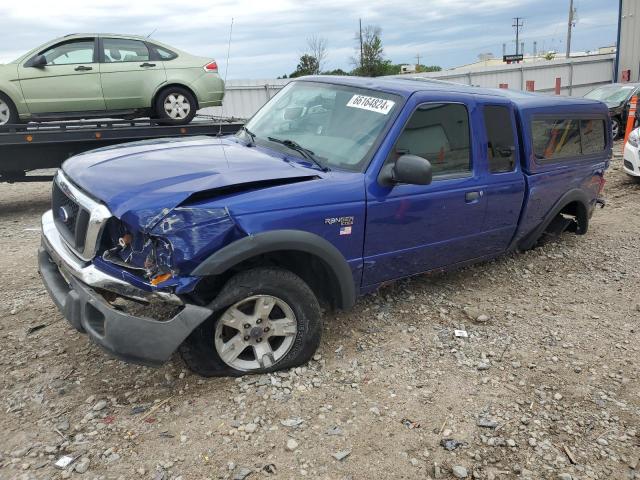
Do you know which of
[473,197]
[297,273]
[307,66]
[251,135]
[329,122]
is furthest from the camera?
[307,66]

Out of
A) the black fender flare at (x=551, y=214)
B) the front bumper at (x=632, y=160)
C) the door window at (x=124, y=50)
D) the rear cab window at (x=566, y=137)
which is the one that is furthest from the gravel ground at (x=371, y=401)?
the front bumper at (x=632, y=160)

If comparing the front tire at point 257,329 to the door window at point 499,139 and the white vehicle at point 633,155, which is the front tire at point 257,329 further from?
the white vehicle at point 633,155

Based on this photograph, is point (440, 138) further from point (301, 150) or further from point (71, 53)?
point (71, 53)

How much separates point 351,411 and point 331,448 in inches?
12.8

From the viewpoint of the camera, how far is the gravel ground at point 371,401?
261 centimetres

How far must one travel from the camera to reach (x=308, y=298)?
126 inches

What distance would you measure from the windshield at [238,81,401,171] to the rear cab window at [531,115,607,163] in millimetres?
1667

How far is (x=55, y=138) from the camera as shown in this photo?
278 inches

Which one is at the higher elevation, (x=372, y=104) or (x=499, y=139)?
(x=372, y=104)

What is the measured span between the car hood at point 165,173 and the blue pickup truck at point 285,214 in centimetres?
1

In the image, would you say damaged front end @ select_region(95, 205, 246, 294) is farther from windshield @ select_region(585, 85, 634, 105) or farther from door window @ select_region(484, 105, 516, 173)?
windshield @ select_region(585, 85, 634, 105)

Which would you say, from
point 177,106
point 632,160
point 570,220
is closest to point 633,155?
point 632,160

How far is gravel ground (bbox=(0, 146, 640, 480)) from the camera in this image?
261 centimetres

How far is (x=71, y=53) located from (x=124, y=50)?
0.72m
